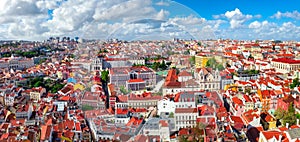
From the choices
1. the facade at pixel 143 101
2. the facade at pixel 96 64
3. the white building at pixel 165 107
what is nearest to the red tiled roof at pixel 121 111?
the facade at pixel 143 101

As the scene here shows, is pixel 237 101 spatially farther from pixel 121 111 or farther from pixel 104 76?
pixel 104 76

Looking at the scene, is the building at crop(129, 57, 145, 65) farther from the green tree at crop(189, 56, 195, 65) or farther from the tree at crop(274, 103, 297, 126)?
the tree at crop(274, 103, 297, 126)

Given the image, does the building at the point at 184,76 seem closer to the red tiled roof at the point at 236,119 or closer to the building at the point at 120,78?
the red tiled roof at the point at 236,119

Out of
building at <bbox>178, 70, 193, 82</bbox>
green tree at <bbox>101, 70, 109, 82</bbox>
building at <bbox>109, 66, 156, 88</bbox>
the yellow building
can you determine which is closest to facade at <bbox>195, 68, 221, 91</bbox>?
the yellow building

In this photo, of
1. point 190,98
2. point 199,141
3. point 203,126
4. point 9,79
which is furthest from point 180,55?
point 9,79

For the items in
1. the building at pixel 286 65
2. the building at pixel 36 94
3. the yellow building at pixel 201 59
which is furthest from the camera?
the building at pixel 286 65

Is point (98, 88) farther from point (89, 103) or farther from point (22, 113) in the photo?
point (22, 113)

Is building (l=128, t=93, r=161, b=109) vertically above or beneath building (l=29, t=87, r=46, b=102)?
above
